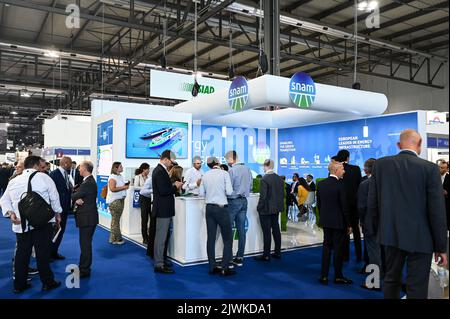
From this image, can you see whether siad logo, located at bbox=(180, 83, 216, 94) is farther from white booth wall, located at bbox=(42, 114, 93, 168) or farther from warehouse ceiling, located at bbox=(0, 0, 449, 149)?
white booth wall, located at bbox=(42, 114, 93, 168)

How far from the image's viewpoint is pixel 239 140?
10086 mm

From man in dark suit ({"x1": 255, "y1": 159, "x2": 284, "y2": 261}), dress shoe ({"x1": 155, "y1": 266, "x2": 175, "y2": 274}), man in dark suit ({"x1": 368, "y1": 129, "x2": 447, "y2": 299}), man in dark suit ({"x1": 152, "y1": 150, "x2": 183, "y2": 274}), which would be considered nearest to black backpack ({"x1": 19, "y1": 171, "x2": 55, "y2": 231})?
man in dark suit ({"x1": 152, "y1": 150, "x2": 183, "y2": 274})

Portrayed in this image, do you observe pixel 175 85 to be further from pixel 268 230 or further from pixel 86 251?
pixel 86 251

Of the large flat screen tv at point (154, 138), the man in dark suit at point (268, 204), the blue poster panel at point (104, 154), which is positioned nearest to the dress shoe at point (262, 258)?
the man in dark suit at point (268, 204)

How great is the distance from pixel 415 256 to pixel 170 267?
2796 millimetres

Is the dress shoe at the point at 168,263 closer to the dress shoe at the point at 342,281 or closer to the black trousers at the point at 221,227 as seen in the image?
the black trousers at the point at 221,227

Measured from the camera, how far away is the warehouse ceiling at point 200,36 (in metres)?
8.03

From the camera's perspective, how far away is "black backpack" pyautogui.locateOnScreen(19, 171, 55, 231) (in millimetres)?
3303

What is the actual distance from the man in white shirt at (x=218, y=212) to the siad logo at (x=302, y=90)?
1.77 meters

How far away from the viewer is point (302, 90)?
17.5 ft

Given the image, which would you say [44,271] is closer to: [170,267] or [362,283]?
[170,267]

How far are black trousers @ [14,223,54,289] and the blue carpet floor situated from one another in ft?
0.56

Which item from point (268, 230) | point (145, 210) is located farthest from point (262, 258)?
point (145, 210)
